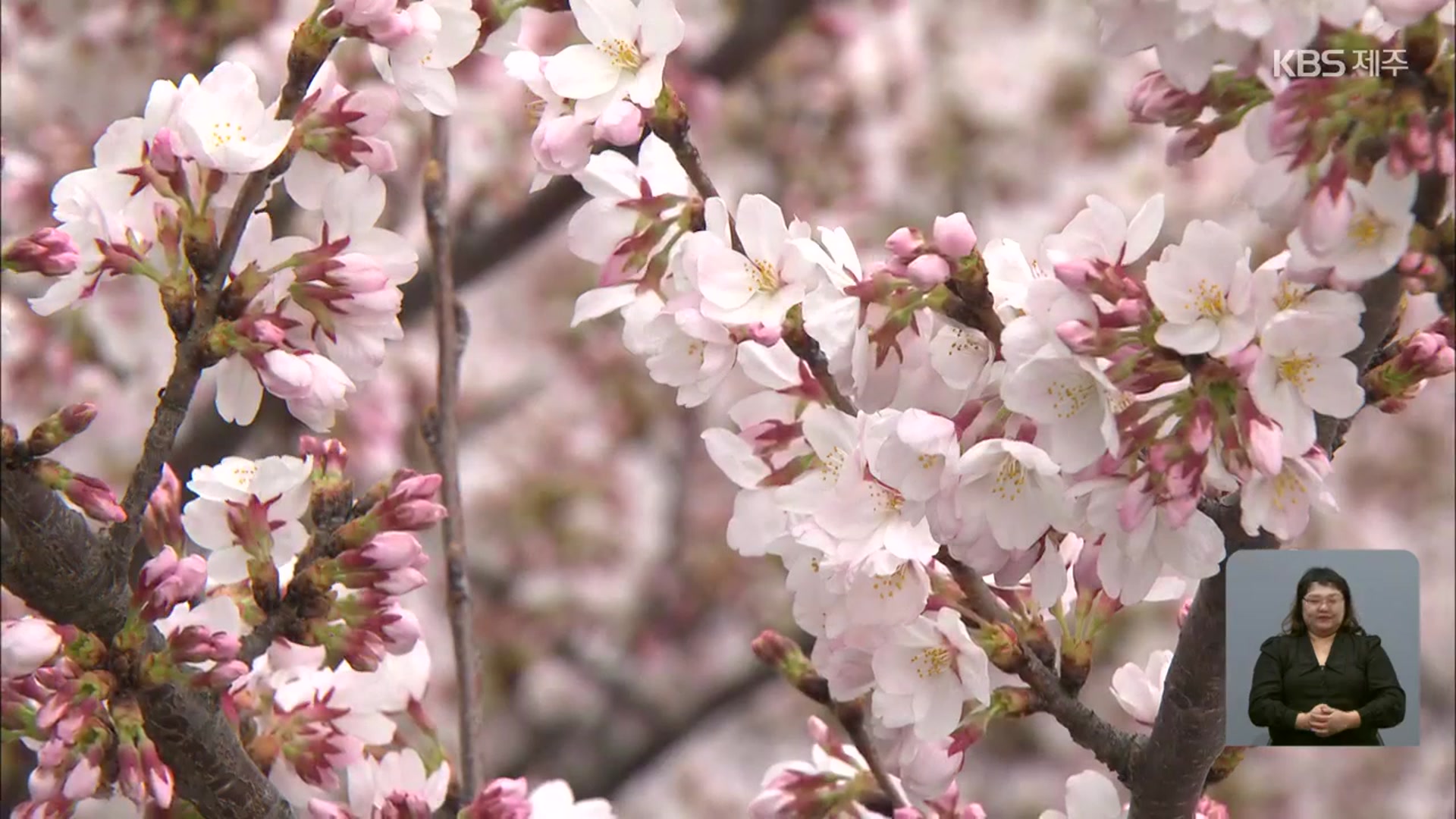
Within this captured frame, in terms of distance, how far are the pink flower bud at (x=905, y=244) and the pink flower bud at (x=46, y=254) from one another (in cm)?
47

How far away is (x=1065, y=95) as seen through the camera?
394cm

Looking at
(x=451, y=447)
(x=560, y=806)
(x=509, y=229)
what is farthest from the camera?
(x=509, y=229)

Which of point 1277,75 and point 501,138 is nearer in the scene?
point 1277,75

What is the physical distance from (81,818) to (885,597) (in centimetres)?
60

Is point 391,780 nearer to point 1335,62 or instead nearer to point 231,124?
point 231,124

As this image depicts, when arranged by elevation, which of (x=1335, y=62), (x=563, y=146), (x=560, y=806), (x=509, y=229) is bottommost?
(x=509, y=229)

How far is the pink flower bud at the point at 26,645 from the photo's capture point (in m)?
0.89

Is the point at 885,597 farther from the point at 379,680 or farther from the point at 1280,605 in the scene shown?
the point at 379,680

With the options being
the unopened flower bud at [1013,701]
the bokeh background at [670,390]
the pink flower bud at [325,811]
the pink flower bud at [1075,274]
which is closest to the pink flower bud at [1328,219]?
the pink flower bud at [1075,274]

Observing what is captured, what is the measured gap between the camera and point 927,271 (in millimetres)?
779

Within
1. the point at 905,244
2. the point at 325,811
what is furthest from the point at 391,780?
the point at 905,244

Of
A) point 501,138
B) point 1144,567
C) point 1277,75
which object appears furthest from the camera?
point 501,138

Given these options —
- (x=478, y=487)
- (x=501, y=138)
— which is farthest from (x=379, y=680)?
(x=478, y=487)

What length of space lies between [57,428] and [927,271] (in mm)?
468
